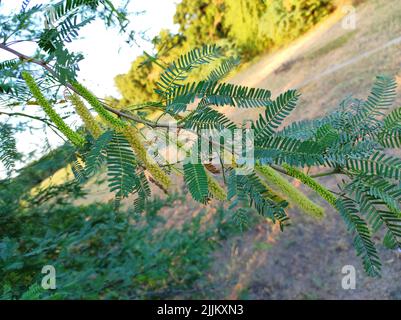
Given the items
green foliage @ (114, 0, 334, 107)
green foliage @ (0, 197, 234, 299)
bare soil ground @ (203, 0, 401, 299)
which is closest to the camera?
green foliage @ (0, 197, 234, 299)

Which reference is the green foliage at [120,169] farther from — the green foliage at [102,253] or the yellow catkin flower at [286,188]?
the green foliage at [102,253]

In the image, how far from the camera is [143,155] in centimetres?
87

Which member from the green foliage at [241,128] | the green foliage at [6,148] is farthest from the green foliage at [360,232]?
the green foliage at [6,148]

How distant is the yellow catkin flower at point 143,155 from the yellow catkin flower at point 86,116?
9 centimetres

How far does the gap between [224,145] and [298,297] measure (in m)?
4.26

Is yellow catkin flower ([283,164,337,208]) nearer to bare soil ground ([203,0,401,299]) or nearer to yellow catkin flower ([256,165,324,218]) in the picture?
yellow catkin flower ([256,165,324,218])

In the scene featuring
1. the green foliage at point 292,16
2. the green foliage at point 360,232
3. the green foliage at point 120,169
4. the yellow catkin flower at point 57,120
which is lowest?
the green foliage at point 360,232

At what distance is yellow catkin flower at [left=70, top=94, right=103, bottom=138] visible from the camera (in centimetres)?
90

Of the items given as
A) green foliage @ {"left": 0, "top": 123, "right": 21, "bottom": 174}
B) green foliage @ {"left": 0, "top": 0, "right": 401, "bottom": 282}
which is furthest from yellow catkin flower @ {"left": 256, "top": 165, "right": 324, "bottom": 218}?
green foliage @ {"left": 0, "top": 123, "right": 21, "bottom": 174}

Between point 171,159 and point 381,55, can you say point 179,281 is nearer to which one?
point 171,159

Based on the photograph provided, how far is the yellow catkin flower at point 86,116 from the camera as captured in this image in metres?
0.90

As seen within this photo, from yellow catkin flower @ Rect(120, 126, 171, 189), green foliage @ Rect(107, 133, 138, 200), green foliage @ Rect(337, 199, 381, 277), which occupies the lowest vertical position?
green foliage @ Rect(337, 199, 381, 277)

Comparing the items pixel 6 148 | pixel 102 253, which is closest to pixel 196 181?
pixel 6 148

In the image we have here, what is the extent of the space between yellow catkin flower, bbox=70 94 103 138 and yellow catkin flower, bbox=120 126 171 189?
0.09 meters
